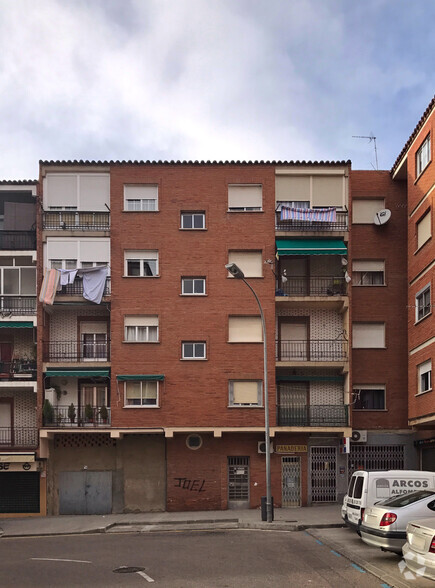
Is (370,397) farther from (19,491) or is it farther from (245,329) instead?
(19,491)

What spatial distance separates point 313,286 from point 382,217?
13.6ft

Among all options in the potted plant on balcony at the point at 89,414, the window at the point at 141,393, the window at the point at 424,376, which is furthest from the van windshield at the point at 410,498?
the potted plant on balcony at the point at 89,414

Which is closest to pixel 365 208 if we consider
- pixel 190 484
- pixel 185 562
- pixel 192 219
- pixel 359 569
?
pixel 192 219

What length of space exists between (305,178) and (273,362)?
26.0 feet

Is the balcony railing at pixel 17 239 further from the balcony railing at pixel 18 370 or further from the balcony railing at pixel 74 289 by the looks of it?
the balcony railing at pixel 18 370

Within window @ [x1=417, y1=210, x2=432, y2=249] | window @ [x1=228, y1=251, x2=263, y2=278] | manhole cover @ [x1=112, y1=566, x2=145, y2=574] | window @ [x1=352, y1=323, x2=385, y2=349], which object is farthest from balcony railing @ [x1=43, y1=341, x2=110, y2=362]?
manhole cover @ [x1=112, y1=566, x2=145, y2=574]

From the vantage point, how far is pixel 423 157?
1041 inches

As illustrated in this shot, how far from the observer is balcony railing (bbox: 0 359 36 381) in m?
29.1

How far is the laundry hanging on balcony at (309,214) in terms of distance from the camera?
29250 millimetres

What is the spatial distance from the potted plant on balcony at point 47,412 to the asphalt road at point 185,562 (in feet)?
27.5

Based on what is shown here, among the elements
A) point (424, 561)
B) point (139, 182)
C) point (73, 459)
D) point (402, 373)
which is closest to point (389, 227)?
point (402, 373)

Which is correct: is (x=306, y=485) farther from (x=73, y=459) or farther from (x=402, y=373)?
(x=73, y=459)

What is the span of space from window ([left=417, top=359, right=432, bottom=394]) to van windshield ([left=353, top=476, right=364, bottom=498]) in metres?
7.70

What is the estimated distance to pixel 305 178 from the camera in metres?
30.1
